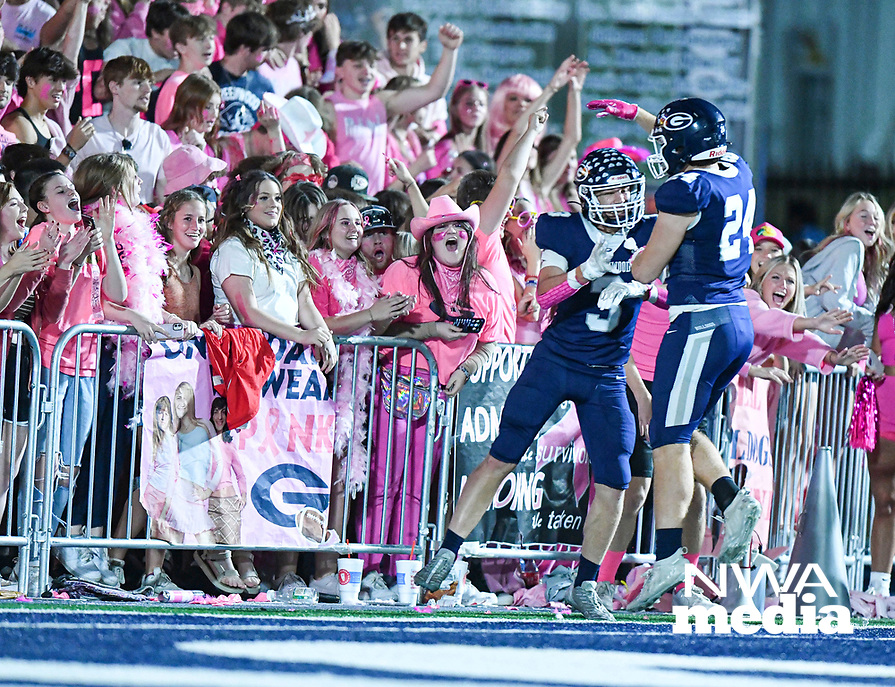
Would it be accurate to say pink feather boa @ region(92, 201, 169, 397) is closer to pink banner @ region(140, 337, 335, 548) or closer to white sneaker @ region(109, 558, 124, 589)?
pink banner @ region(140, 337, 335, 548)

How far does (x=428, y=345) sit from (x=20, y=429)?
2178 millimetres

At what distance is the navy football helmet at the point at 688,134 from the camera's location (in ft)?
26.2

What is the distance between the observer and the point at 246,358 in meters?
8.52

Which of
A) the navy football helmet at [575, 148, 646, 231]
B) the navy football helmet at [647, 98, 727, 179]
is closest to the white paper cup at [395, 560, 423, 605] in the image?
the navy football helmet at [575, 148, 646, 231]

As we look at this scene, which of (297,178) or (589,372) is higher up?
(297,178)

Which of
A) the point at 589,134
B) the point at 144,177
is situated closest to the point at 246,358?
the point at 144,177

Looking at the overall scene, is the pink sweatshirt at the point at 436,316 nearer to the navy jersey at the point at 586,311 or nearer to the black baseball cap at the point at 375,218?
the black baseball cap at the point at 375,218

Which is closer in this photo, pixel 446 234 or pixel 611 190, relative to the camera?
pixel 611 190

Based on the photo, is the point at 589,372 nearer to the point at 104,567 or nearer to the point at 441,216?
the point at 441,216

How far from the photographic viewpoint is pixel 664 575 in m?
7.73

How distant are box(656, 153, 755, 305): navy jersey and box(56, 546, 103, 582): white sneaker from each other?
10.1 ft

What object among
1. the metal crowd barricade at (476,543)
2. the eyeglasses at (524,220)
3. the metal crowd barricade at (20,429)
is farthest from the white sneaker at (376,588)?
the eyeglasses at (524,220)

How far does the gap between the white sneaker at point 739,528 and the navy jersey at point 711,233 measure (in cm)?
96

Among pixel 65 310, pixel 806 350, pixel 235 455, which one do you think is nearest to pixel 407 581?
pixel 235 455
